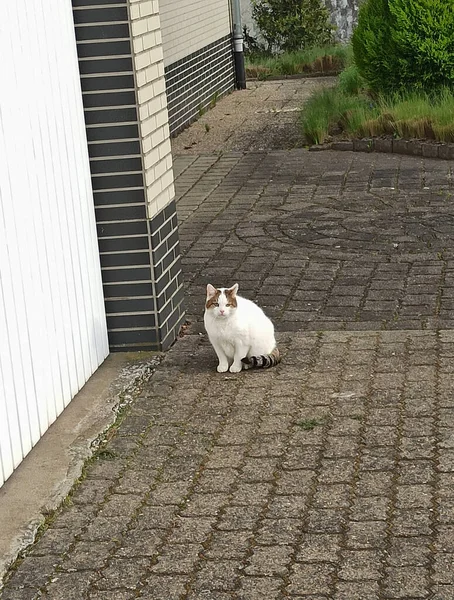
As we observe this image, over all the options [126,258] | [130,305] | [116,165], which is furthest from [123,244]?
[116,165]

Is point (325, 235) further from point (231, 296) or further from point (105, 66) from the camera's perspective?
point (105, 66)

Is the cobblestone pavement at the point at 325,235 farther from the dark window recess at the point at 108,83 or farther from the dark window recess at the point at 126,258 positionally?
the dark window recess at the point at 108,83

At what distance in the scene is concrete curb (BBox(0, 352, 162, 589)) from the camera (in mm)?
5242

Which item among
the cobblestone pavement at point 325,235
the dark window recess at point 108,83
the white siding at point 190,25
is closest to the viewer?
the dark window recess at point 108,83

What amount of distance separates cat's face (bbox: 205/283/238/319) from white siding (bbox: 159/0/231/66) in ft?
34.6

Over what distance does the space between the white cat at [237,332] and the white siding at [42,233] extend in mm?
787

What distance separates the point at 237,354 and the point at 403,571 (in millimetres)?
2815

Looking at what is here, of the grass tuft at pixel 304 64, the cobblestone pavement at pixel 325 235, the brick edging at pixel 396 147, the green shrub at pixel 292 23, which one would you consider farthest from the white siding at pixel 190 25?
the brick edging at pixel 396 147

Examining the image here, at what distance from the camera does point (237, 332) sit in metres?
7.21

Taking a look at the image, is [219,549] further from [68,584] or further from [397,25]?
[397,25]

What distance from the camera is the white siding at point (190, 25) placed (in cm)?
1775

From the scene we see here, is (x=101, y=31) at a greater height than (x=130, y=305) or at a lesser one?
greater

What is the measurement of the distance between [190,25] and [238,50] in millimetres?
4087

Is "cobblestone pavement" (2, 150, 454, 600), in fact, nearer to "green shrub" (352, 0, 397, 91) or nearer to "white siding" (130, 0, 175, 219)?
"white siding" (130, 0, 175, 219)
